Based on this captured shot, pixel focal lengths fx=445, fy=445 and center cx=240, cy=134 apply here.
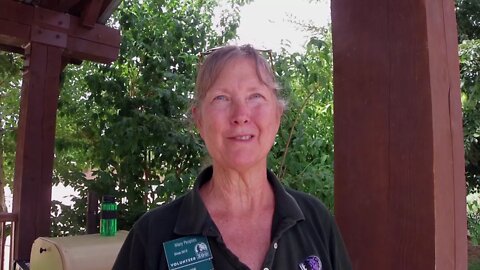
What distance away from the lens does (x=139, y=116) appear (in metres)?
4.21

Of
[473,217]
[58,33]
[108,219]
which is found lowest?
[473,217]

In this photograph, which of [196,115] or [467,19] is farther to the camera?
[467,19]

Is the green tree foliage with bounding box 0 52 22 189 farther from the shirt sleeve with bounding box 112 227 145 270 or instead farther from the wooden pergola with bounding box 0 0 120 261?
the shirt sleeve with bounding box 112 227 145 270

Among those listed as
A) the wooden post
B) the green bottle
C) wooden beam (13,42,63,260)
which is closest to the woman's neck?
the wooden post

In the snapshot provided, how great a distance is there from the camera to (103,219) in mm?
2738

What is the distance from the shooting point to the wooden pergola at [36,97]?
3.33 m

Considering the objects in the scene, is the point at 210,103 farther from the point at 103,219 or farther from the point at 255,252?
the point at 103,219

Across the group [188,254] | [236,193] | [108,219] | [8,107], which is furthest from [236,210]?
[8,107]

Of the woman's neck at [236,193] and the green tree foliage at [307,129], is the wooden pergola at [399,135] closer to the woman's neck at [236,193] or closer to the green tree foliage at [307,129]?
the woman's neck at [236,193]

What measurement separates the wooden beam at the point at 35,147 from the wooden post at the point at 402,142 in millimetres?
2772

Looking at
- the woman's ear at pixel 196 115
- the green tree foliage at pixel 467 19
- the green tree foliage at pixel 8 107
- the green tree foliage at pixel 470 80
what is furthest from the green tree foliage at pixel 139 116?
the green tree foliage at pixel 467 19

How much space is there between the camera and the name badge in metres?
1.02

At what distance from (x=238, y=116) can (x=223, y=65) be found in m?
0.14

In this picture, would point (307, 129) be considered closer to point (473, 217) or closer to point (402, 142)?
point (402, 142)
